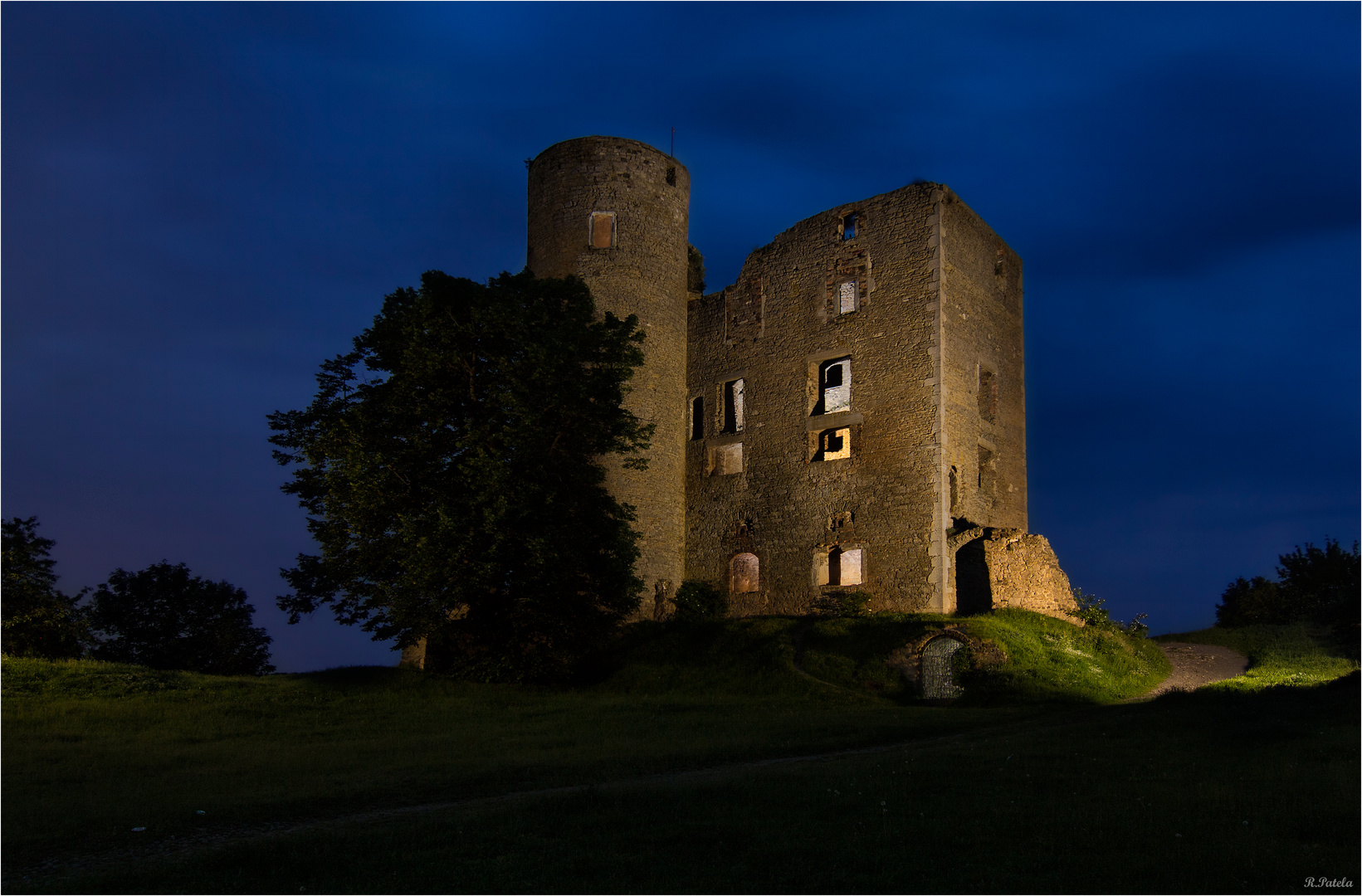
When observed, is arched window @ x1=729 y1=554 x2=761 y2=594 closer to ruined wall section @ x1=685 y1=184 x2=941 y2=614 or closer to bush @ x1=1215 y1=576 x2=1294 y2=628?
ruined wall section @ x1=685 y1=184 x2=941 y2=614

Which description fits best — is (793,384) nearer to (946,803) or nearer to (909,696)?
(909,696)

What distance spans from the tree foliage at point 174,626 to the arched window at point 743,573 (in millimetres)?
16544

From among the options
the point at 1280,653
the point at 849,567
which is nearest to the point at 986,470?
the point at 849,567

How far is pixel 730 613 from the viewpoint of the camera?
29.7 m

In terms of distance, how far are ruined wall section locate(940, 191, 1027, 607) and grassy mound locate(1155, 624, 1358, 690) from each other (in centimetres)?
630

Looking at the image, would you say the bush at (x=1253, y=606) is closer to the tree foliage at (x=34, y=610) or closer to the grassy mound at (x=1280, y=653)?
the grassy mound at (x=1280, y=653)

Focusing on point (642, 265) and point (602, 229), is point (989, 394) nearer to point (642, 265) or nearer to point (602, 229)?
point (642, 265)

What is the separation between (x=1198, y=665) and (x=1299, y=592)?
7000mm

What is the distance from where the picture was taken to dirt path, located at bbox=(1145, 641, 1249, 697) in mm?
22047

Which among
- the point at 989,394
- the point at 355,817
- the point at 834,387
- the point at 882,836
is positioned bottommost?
the point at 355,817

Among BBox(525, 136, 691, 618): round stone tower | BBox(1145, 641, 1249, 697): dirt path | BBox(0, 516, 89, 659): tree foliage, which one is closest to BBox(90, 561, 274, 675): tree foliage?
BBox(0, 516, 89, 659): tree foliage

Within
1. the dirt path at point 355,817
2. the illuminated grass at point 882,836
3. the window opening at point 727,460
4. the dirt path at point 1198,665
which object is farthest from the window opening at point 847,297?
the illuminated grass at point 882,836

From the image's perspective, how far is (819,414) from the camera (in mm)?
28969

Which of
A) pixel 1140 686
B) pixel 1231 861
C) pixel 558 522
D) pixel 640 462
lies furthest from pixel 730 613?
pixel 1231 861
